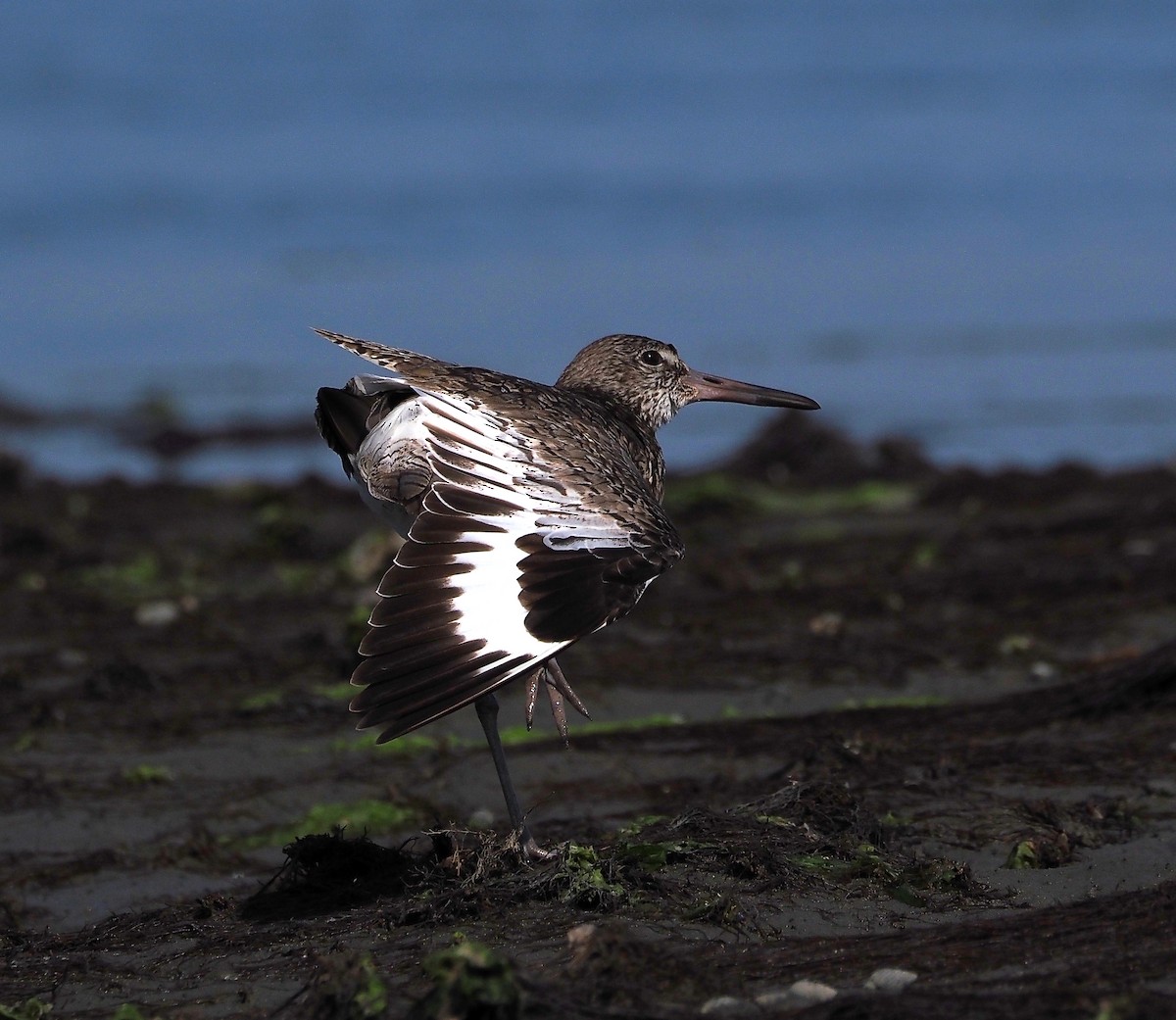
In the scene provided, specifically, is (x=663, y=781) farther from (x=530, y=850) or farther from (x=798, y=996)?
(x=798, y=996)

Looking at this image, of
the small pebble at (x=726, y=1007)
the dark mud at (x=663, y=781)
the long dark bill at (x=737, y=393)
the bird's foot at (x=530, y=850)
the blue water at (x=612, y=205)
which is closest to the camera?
the small pebble at (x=726, y=1007)

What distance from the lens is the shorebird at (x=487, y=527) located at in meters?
4.55

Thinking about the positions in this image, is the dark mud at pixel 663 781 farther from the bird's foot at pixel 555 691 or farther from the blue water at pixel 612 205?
the blue water at pixel 612 205

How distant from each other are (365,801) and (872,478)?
704 cm

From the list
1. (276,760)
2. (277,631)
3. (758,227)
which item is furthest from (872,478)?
(758,227)

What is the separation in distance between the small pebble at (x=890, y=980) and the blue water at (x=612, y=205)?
1110 centimetres

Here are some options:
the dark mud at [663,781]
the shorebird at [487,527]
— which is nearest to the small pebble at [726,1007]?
the dark mud at [663,781]

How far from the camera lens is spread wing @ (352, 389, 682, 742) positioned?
14.8 feet

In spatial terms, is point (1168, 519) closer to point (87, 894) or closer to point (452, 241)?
point (87, 894)

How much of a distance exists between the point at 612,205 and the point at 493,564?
20788 millimetres

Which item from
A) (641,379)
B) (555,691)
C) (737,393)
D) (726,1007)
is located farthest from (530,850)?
(737,393)

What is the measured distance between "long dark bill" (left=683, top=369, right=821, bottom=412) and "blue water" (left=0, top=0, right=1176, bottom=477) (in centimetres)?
805

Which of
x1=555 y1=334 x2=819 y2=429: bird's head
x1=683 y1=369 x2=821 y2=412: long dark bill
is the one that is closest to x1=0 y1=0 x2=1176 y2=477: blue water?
x1=683 y1=369 x2=821 y2=412: long dark bill

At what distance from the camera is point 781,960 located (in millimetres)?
4121
